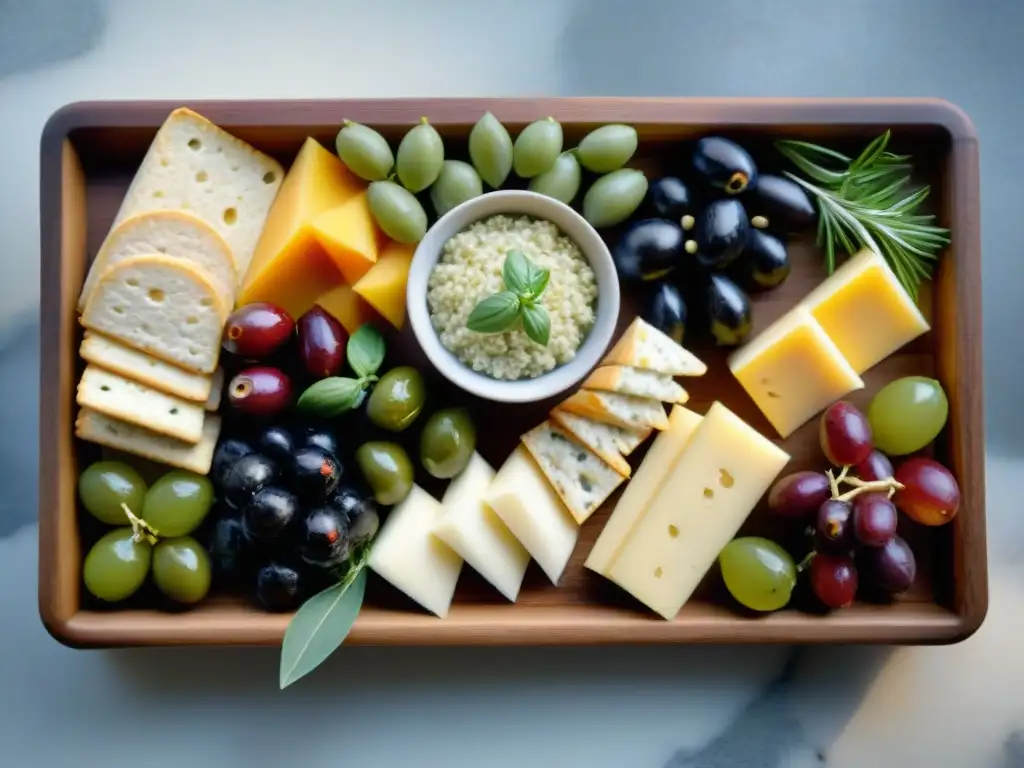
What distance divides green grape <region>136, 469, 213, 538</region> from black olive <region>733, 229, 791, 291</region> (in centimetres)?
89

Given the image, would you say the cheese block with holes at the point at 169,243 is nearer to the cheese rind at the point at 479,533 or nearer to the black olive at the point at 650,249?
the cheese rind at the point at 479,533

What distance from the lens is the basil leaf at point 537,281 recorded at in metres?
1.24

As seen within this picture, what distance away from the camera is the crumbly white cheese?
130 centimetres

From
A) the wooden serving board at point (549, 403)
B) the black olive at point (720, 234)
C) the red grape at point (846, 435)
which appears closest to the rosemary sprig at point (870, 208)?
the wooden serving board at point (549, 403)

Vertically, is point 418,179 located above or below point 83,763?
above

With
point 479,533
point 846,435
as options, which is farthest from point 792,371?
point 479,533

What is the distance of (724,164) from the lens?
1.37m

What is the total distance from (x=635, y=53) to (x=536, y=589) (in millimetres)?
918

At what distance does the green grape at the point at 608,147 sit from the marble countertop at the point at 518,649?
23cm

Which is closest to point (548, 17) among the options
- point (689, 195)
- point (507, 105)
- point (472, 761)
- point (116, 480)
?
point (507, 105)

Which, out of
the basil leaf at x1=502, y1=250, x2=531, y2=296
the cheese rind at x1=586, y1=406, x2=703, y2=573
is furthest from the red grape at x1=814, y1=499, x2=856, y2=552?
the basil leaf at x1=502, y1=250, x2=531, y2=296

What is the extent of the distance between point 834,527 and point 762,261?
412mm

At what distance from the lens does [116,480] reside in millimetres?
1373

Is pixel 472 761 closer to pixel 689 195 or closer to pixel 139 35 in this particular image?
pixel 689 195
